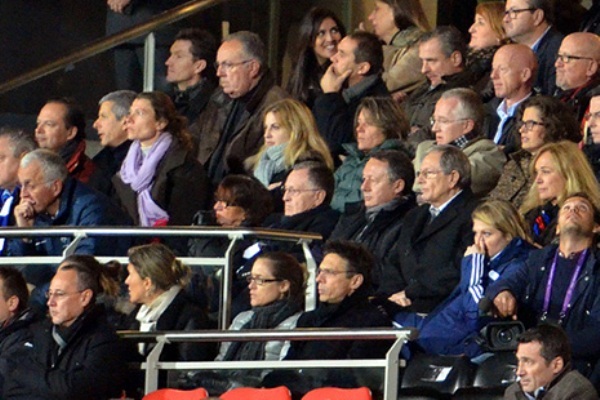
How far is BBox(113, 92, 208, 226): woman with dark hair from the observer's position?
12.1 meters

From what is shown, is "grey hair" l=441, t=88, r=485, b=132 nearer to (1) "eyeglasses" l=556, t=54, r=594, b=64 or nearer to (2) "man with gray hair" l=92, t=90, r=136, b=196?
(1) "eyeglasses" l=556, t=54, r=594, b=64

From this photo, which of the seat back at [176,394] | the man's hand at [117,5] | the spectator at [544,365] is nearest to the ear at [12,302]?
the seat back at [176,394]

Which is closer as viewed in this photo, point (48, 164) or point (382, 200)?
point (382, 200)

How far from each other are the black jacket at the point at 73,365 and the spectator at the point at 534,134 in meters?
2.47

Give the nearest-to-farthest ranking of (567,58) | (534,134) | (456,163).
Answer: (456,163), (534,134), (567,58)

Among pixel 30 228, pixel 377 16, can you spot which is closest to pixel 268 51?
pixel 377 16

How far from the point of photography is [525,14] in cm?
1273

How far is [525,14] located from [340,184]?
1753 millimetres

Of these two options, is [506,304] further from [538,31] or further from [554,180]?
[538,31]

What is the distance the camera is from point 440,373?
962 centimetres

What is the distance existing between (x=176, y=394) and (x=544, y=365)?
1.75m

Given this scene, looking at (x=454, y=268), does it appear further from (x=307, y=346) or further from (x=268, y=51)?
(x=268, y=51)

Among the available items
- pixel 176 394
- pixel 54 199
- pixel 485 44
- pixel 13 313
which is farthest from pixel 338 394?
pixel 485 44

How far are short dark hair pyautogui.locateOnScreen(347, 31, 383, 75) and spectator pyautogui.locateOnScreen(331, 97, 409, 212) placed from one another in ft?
2.95
